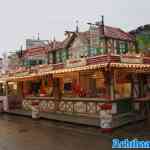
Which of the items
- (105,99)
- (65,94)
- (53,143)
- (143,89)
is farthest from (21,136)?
(143,89)

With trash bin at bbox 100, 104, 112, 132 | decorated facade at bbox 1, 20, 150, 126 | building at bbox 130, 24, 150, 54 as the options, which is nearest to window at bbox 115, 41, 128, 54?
decorated facade at bbox 1, 20, 150, 126

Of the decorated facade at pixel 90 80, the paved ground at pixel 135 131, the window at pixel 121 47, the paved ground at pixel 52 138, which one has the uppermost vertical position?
the window at pixel 121 47

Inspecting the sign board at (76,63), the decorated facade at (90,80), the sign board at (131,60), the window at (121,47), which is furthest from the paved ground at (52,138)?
the window at (121,47)

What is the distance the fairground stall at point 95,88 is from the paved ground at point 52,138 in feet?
4.84

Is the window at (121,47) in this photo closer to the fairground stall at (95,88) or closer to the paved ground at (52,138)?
the fairground stall at (95,88)

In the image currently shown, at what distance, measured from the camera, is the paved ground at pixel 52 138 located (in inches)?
464

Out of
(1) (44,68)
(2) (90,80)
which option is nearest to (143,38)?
(2) (90,80)

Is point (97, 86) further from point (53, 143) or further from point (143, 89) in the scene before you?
point (53, 143)

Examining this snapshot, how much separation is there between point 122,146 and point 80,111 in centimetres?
756

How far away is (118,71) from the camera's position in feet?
56.6

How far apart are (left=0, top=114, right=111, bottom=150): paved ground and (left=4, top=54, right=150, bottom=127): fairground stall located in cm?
148

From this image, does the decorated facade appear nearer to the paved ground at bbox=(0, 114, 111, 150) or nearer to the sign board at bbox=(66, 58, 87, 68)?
the sign board at bbox=(66, 58, 87, 68)

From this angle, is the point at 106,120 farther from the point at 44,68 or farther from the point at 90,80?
the point at 44,68

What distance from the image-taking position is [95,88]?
18797mm
